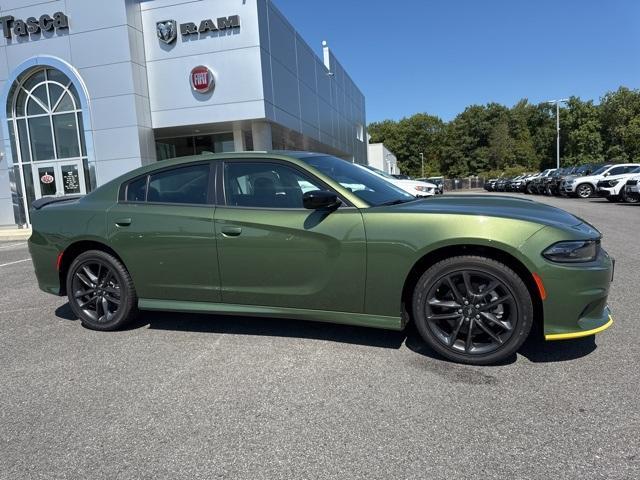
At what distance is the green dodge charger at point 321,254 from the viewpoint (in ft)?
10.5

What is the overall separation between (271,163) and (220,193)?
0.51 m

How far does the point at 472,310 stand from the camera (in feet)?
10.9

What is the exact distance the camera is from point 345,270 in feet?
11.6

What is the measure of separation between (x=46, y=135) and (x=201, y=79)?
21.7ft

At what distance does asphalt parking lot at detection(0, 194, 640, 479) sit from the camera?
234cm

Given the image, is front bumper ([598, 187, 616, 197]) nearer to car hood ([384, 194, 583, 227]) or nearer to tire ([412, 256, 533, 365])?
car hood ([384, 194, 583, 227])

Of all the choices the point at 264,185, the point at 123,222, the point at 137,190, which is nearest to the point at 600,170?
the point at 264,185

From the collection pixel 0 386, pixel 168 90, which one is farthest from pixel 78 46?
pixel 0 386

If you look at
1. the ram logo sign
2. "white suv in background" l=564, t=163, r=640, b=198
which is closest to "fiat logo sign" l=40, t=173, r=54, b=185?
the ram logo sign

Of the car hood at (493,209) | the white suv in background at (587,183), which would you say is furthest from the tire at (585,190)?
the car hood at (493,209)

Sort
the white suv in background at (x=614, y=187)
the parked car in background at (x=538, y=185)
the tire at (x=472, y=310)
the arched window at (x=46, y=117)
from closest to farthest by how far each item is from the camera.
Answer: the tire at (x=472, y=310) → the arched window at (x=46, y=117) → the white suv in background at (x=614, y=187) → the parked car in background at (x=538, y=185)

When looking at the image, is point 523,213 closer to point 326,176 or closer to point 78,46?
point 326,176

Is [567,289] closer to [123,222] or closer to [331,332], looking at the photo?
[331,332]

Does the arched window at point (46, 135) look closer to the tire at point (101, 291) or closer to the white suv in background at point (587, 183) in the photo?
the tire at point (101, 291)
